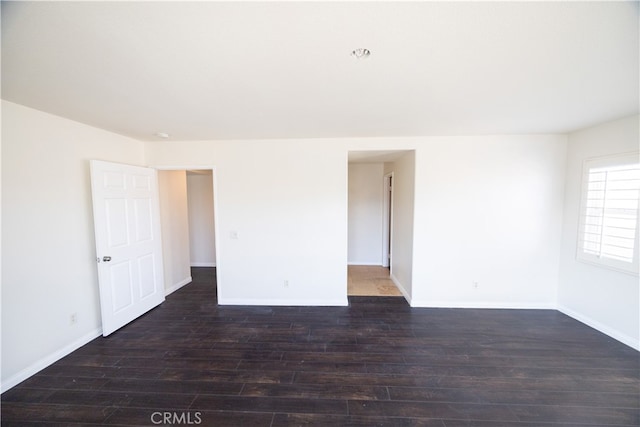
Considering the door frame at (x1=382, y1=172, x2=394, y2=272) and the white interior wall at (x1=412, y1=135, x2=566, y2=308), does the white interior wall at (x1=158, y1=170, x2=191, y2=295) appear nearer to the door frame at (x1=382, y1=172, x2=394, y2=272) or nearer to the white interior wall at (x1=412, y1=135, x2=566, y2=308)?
the white interior wall at (x1=412, y1=135, x2=566, y2=308)

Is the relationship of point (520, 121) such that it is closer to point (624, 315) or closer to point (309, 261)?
point (624, 315)

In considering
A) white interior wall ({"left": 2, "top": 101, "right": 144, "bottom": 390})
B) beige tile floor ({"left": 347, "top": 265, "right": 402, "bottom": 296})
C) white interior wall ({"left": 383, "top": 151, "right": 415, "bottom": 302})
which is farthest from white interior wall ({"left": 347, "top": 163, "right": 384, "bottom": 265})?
white interior wall ({"left": 2, "top": 101, "right": 144, "bottom": 390})

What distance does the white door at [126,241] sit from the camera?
2781mm

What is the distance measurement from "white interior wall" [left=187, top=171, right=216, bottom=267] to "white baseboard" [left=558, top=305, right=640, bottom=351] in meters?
6.45

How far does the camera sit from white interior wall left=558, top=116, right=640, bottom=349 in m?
2.58

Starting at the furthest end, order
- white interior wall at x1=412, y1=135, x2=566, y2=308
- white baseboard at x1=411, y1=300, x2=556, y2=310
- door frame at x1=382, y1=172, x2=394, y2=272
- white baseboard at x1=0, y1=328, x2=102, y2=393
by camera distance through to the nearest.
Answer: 1. door frame at x1=382, y1=172, x2=394, y2=272
2. white baseboard at x1=411, y1=300, x2=556, y2=310
3. white interior wall at x1=412, y1=135, x2=566, y2=308
4. white baseboard at x1=0, y1=328, x2=102, y2=393

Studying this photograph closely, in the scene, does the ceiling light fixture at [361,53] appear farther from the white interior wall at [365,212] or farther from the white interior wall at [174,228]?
the white interior wall at [365,212]

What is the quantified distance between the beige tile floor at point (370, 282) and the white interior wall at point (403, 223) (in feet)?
0.56

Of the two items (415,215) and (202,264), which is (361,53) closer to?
(415,215)

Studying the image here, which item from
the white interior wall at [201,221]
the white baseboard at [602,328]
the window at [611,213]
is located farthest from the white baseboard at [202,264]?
the window at [611,213]

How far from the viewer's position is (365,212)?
577 cm

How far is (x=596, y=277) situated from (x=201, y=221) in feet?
22.6

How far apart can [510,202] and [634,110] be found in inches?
55.0

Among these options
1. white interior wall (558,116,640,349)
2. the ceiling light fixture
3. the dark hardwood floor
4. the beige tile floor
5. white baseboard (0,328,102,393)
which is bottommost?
the dark hardwood floor
